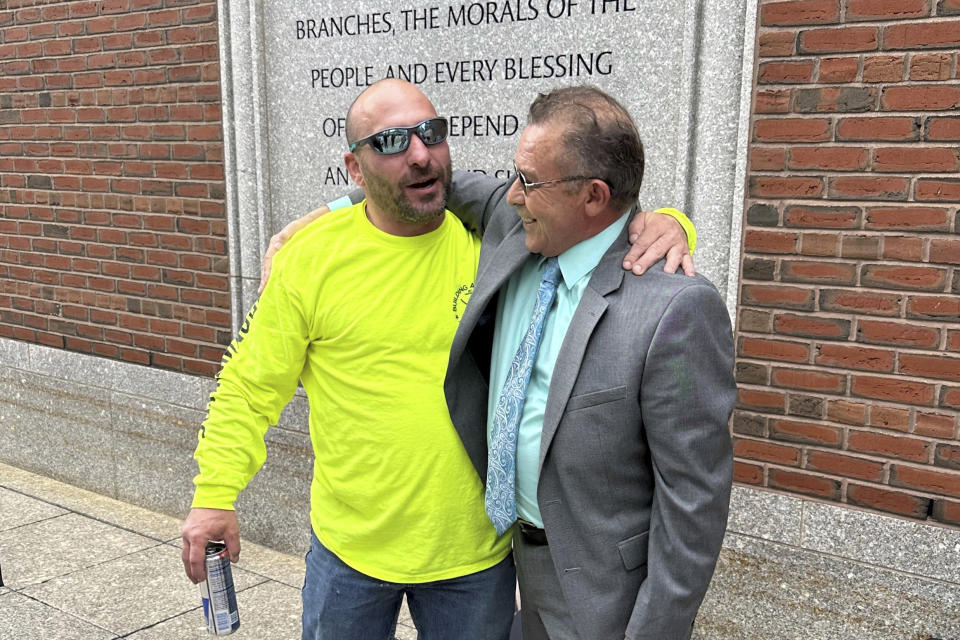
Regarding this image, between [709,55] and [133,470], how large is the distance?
4329 millimetres

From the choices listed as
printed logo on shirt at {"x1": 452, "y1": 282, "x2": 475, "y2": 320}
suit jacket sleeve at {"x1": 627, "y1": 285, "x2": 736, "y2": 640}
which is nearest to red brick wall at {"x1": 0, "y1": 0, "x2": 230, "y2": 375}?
printed logo on shirt at {"x1": 452, "y1": 282, "x2": 475, "y2": 320}

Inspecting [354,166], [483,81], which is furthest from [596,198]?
[483,81]

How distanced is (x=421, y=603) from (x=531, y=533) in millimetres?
518

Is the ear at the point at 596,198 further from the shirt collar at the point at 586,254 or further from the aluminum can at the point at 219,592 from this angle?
the aluminum can at the point at 219,592

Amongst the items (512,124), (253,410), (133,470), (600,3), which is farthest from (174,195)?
(253,410)

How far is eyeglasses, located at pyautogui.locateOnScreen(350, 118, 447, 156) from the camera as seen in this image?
2.32m

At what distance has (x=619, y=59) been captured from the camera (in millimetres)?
3689

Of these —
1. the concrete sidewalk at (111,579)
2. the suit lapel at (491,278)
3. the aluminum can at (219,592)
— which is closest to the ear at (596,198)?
the suit lapel at (491,278)

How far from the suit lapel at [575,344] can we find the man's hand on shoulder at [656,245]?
0.15 feet

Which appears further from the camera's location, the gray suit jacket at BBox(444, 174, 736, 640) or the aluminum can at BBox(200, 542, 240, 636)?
the aluminum can at BBox(200, 542, 240, 636)

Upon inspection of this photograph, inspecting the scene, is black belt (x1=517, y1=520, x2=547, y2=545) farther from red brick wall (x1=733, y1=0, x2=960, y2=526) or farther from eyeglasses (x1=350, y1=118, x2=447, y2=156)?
red brick wall (x1=733, y1=0, x2=960, y2=526)

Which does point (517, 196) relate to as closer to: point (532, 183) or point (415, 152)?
point (532, 183)

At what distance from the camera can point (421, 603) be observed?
2.53 meters

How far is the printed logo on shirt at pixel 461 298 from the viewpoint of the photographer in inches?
94.6
